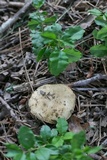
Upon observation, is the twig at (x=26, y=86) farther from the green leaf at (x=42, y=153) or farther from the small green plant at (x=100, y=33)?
the green leaf at (x=42, y=153)

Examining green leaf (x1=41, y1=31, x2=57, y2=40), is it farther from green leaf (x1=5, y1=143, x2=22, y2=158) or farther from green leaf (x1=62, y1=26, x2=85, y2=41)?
green leaf (x1=5, y1=143, x2=22, y2=158)

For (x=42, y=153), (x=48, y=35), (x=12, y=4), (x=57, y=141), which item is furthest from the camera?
(x=12, y=4)

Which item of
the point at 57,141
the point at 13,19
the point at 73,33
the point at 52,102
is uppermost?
the point at 13,19

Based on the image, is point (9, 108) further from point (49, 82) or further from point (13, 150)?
point (13, 150)

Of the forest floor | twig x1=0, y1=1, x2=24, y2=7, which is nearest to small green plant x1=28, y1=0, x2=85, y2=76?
the forest floor

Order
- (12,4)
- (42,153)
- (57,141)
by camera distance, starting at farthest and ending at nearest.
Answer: (12,4)
(57,141)
(42,153)

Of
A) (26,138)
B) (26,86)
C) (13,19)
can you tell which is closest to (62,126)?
(26,138)

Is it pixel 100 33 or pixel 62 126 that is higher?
pixel 100 33
